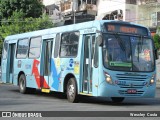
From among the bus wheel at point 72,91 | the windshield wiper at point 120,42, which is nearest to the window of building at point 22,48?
the bus wheel at point 72,91

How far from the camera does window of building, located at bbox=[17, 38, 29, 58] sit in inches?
805

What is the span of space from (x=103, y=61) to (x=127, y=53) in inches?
40.7

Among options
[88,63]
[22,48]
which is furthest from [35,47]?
[88,63]

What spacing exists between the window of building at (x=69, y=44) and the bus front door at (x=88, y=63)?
2.08 feet

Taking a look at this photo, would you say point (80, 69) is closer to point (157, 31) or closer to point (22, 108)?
point (22, 108)

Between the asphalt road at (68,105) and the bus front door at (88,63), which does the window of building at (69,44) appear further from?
the asphalt road at (68,105)

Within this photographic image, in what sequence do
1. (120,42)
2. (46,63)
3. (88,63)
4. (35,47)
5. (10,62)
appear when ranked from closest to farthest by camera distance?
(120,42), (88,63), (46,63), (35,47), (10,62)

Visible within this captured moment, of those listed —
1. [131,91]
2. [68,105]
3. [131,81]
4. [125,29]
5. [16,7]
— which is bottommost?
[68,105]

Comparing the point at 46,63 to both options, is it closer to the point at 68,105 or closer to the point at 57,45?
the point at 57,45

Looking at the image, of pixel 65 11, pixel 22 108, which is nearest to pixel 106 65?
pixel 22 108

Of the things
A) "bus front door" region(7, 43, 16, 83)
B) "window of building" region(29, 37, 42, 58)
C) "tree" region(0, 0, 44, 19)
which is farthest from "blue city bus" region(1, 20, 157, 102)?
"tree" region(0, 0, 44, 19)

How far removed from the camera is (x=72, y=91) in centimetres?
1562

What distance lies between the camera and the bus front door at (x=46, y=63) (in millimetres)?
17781

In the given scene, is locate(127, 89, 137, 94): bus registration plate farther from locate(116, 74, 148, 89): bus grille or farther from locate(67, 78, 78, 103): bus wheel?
locate(67, 78, 78, 103): bus wheel
